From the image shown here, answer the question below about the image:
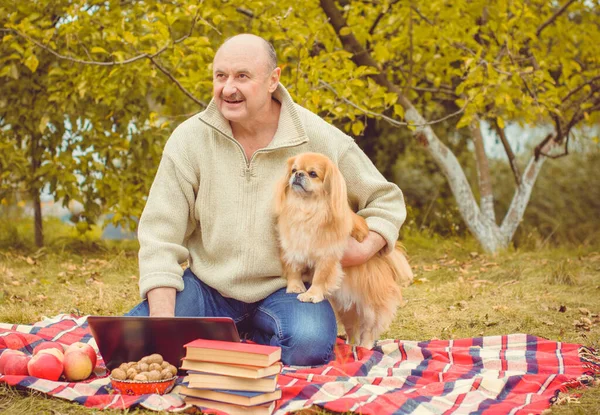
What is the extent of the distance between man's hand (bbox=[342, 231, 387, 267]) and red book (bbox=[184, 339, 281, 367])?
764 millimetres

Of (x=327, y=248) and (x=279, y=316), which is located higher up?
(x=327, y=248)

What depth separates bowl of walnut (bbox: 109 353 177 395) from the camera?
2240 millimetres

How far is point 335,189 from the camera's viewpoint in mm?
2648

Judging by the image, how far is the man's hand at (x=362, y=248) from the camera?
9.12ft

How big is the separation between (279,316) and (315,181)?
0.57m

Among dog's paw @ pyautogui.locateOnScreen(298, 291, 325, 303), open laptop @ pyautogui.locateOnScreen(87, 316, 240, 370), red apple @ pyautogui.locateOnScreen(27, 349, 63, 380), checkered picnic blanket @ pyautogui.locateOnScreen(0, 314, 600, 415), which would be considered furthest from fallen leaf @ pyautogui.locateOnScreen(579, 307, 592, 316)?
red apple @ pyautogui.locateOnScreen(27, 349, 63, 380)

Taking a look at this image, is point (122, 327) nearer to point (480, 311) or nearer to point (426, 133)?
point (480, 311)

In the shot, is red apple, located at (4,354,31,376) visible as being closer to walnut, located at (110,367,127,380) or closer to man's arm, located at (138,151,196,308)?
walnut, located at (110,367,127,380)

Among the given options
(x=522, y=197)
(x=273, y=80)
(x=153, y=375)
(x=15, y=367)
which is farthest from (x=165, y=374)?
(x=522, y=197)

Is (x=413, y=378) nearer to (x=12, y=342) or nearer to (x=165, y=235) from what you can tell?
(x=165, y=235)

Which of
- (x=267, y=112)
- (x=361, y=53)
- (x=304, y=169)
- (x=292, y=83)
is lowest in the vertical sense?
(x=304, y=169)

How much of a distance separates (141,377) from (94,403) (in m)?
0.17

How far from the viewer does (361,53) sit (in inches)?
A: 225

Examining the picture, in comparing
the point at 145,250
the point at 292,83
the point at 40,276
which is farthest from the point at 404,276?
the point at 40,276
